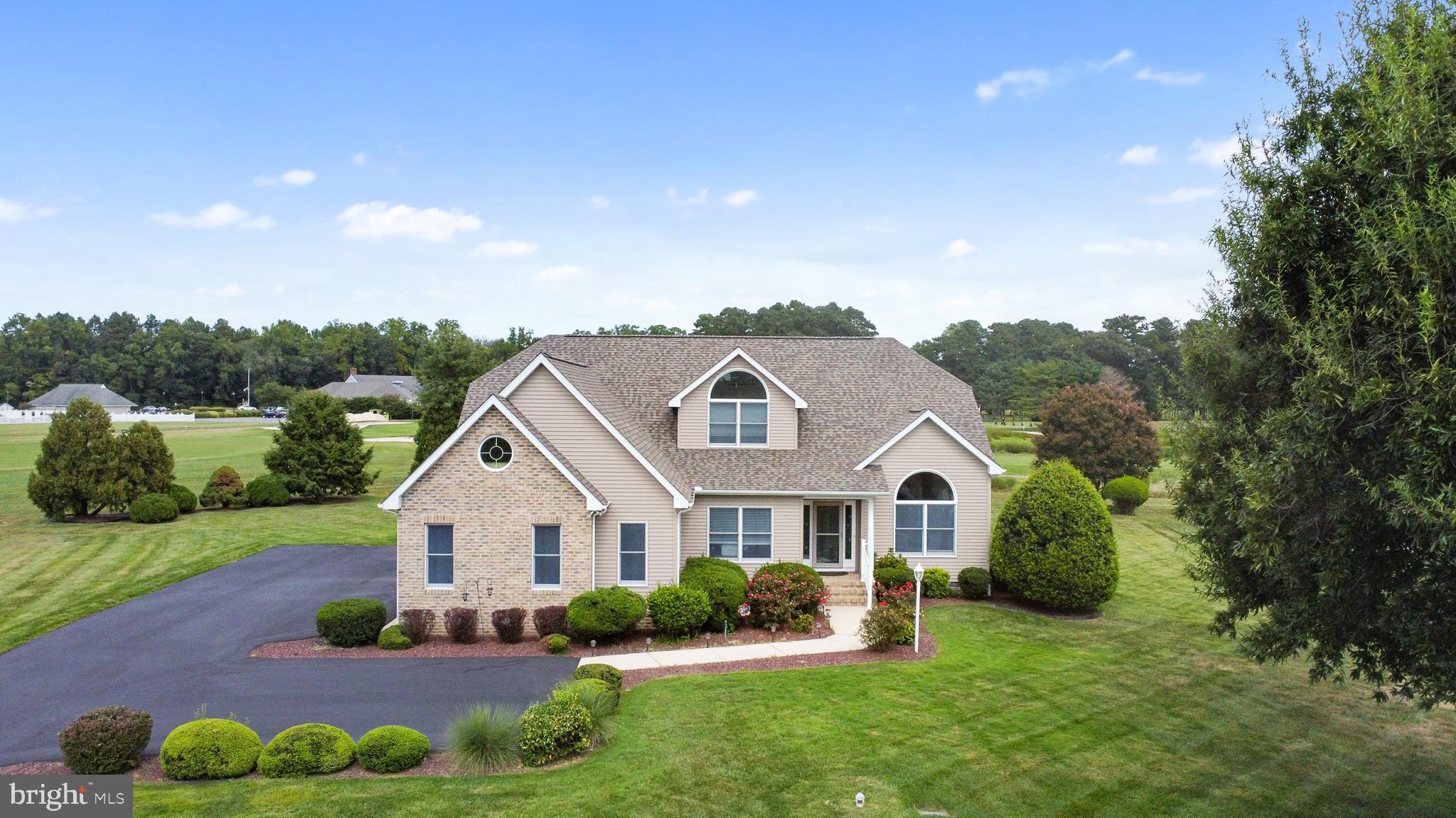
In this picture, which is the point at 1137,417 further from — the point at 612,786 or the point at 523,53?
the point at 612,786

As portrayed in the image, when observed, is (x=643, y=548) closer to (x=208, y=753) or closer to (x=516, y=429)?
(x=516, y=429)

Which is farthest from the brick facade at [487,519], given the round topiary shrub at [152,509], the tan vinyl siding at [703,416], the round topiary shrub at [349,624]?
the round topiary shrub at [152,509]

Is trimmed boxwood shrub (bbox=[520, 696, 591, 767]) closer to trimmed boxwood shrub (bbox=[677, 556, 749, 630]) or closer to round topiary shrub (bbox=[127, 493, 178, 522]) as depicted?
trimmed boxwood shrub (bbox=[677, 556, 749, 630])

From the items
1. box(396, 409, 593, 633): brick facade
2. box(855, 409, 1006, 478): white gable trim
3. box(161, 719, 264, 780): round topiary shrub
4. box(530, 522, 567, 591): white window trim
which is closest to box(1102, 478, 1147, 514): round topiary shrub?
box(855, 409, 1006, 478): white gable trim

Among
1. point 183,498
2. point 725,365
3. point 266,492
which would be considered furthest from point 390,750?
point 266,492

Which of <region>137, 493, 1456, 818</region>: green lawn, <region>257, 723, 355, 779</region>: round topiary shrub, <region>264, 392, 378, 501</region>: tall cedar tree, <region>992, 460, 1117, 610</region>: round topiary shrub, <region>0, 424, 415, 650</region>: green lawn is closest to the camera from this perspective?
<region>137, 493, 1456, 818</region>: green lawn
